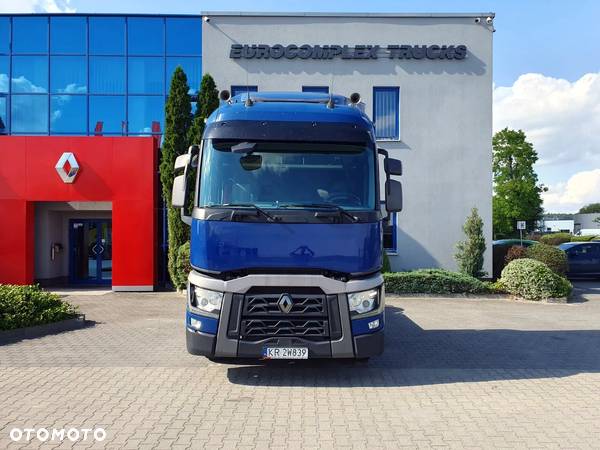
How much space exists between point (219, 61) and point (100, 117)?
606 centimetres

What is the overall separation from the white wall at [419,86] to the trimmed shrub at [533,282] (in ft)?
9.51

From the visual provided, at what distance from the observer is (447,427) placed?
207 inches

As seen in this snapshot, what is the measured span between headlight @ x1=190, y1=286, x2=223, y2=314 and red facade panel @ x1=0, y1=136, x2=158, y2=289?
10.4 meters

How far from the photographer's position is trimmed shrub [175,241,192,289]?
15.1 metres

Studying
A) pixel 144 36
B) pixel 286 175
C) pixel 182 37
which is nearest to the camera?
pixel 286 175

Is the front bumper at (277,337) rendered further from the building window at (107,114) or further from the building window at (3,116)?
the building window at (3,116)

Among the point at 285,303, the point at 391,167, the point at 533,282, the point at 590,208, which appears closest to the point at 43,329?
the point at 285,303

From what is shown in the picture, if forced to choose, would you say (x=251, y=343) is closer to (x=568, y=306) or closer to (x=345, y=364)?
(x=345, y=364)

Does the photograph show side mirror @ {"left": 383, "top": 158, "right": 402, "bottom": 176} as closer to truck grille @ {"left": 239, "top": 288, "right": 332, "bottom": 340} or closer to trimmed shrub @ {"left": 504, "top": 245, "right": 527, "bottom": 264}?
truck grille @ {"left": 239, "top": 288, "right": 332, "bottom": 340}

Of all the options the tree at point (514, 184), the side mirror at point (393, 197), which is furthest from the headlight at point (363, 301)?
the tree at point (514, 184)

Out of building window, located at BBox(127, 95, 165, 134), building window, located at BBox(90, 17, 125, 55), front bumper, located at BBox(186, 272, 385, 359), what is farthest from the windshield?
building window, located at BBox(90, 17, 125, 55)

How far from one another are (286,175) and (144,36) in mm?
17349

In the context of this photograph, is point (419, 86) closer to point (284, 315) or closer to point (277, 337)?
point (284, 315)

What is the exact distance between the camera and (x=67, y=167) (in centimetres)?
1608
